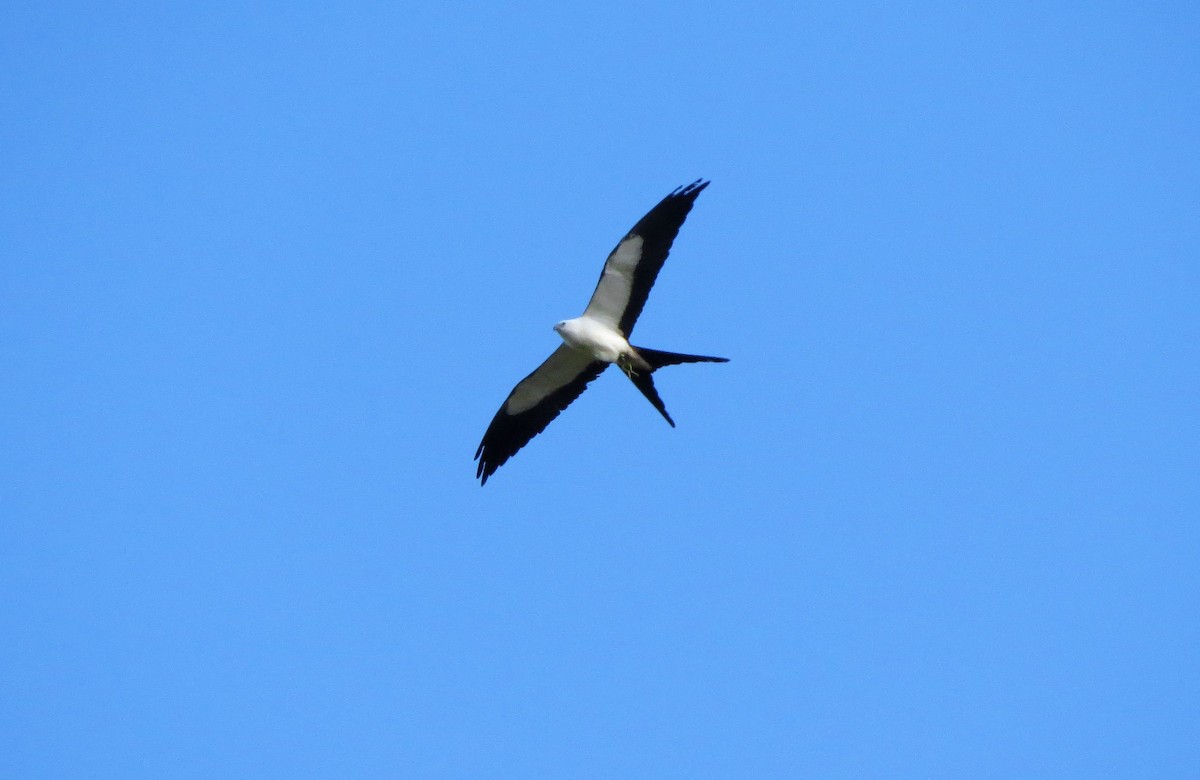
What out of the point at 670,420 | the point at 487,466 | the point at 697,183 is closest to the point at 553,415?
the point at 487,466

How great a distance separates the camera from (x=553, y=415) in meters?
10.8

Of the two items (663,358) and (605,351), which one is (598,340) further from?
(663,358)

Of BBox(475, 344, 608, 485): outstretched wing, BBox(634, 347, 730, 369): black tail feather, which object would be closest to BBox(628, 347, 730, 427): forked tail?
BBox(634, 347, 730, 369): black tail feather

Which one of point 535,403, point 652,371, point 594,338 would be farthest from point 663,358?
point 535,403

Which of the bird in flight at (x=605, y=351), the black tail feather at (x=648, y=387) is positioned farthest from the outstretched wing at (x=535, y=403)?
the black tail feather at (x=648, y=387)

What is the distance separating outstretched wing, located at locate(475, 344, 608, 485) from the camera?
10555 millimetres

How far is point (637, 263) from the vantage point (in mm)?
9812

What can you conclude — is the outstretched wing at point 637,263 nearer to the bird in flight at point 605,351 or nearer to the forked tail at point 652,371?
the bird in flight at point 605,351

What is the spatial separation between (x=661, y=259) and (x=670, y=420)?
1.48 metres

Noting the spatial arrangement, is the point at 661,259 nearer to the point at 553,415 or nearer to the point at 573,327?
the point at 573,327

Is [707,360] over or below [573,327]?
below

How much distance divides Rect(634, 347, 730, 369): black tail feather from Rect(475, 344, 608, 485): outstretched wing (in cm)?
81

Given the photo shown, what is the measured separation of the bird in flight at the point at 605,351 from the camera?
962 cm

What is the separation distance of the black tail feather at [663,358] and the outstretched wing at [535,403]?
0.81 metres
